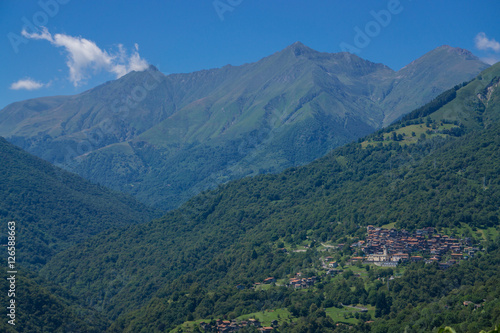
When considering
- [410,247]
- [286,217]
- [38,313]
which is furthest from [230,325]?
[286,217]

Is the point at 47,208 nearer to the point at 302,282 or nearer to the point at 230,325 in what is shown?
the point at 302,282

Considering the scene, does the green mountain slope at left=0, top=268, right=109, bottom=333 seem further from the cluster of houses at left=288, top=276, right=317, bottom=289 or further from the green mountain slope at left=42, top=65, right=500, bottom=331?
the cluster of houses at left=288, top=276, right=317, bottom=289

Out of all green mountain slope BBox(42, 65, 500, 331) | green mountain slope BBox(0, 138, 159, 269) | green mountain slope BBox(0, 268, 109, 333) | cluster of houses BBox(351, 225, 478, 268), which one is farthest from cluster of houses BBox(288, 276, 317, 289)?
green mountain slope BBox(0, 138, 159, 269)

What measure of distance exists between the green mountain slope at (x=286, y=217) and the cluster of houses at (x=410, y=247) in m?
2.81

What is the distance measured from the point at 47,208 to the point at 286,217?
255 feet

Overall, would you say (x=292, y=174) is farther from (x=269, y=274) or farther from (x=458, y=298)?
(x=458, y=298)

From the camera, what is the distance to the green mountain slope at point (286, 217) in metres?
90.8

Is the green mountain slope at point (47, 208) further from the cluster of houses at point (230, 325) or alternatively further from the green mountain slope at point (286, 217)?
the cluster of houses at point (230, 325)

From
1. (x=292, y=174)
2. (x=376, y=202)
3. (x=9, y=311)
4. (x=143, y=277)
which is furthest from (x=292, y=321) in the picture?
(x=292, y=174)

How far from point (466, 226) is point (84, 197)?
12718 cm

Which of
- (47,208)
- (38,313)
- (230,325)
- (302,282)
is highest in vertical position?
(47,208)

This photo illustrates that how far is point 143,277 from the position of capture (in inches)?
4341

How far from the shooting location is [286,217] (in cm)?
11588

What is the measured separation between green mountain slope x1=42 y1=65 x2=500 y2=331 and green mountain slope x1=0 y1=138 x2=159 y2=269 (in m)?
11.3
